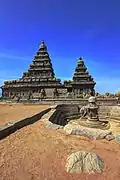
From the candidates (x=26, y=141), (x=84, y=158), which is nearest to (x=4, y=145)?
(x=26, y=141)

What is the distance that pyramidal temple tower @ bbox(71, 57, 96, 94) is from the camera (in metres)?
38.0

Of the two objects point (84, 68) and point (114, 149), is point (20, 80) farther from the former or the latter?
point (114, 149)

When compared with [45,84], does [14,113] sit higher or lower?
lower

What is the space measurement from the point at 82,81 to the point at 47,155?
1396 inches

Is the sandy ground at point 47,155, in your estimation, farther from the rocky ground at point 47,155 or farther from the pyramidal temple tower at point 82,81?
the pyramidal temple tower at point 82,81

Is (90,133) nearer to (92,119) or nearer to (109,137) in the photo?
(109,137)

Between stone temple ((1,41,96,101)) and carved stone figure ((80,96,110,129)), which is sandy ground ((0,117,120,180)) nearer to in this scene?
carved stone figure ((80,96,110,129))

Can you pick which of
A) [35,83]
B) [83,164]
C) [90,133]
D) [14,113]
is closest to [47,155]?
[83,164]

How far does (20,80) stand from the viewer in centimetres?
3988

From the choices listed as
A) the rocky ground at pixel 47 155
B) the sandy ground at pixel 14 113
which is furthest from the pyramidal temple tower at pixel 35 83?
the rocky ground at pixel 47 155

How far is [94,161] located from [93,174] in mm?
346

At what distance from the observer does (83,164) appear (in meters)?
3.43

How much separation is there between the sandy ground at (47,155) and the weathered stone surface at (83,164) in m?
0.12

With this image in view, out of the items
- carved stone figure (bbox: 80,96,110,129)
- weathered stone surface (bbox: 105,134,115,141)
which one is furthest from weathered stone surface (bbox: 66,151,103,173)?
carved stone figure (bbox: 80,96,110,129)
